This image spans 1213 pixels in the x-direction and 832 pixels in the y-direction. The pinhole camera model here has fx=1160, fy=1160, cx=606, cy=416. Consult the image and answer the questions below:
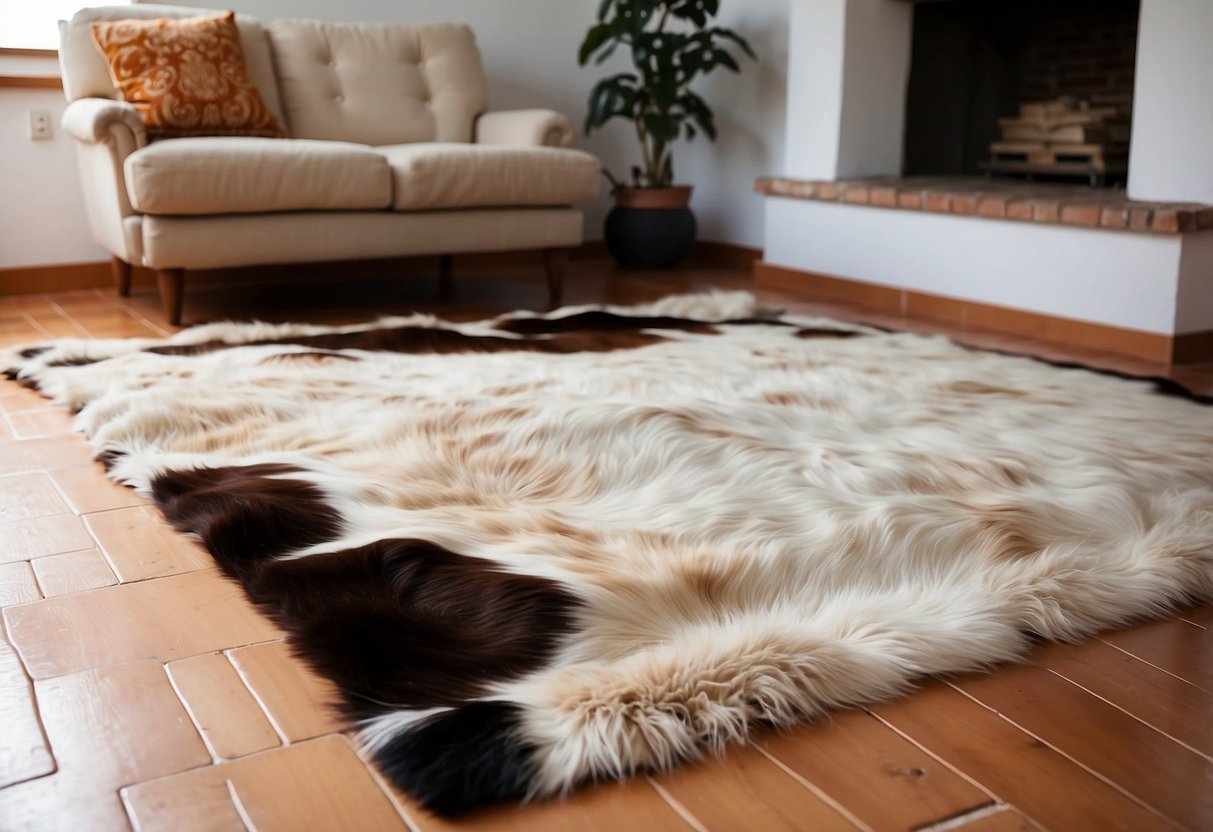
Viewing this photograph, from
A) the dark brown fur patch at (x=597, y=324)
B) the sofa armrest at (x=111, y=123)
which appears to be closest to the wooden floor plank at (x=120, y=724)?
the dark brown fur patch at (x=597, y=324)

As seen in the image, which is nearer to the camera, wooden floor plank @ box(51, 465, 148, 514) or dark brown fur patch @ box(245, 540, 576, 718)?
dark brown fur patch @ box(245, 540, 576, 718)

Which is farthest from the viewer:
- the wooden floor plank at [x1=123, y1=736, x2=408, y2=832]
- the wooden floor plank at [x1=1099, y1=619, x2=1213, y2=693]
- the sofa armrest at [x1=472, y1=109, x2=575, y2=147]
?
the sofa armrest at [x1=472, y1=109, x2=575, y2=147]

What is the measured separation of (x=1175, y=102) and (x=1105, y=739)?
2.41 metres

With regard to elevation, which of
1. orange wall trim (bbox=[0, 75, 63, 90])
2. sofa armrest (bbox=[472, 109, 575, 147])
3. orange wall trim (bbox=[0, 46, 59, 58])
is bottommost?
sofa armrest (bbox=[472, 109, 575, 147])

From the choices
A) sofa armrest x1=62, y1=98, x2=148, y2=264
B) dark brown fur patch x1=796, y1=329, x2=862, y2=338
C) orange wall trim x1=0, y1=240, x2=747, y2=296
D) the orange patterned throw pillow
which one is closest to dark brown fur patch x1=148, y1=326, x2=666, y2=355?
dark brown fur patch x1=796, y1=329, x2=862, y2=338

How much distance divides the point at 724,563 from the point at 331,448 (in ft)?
2.61

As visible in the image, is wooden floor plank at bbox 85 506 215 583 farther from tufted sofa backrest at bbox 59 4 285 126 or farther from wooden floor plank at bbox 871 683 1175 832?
tufted sofa backrest at bbox 59 4 285 126

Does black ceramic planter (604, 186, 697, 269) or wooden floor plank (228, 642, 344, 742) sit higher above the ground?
black ceramic planter (604, 186, 697, 269)

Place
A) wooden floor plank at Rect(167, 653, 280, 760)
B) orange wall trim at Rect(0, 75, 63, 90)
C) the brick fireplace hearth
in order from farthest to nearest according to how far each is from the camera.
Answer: orange wall trim at Rect(0, 75, 63, 90)
the brick fireplace hearth
wooden floor plank at Rect(167, 653, 280, 760)

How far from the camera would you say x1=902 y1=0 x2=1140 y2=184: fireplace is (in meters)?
4.03

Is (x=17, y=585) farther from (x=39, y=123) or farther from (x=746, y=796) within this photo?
(x=39, y=123)

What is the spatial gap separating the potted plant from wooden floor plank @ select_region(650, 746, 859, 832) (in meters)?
3.80

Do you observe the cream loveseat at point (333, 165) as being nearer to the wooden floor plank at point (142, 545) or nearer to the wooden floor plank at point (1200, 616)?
the wooden floor plank at point (142, 545)

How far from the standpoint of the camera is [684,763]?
1042mm
